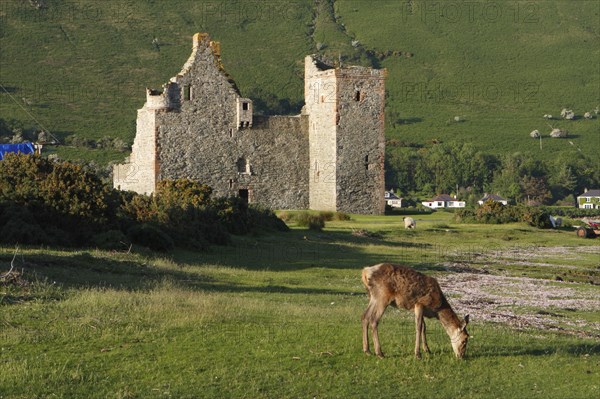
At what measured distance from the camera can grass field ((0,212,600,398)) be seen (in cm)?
1326

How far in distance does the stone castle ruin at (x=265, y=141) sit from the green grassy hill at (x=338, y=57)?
36.3 meters

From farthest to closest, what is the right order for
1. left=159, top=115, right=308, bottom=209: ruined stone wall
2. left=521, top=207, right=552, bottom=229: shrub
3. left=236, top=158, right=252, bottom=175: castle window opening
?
left=236, top=158, right=252, bottom=175: castle window opening, left=521, top=207, right=552, bottom=229: shrub, left=159, top=115, right=308, bottom=209: ruined stone wall

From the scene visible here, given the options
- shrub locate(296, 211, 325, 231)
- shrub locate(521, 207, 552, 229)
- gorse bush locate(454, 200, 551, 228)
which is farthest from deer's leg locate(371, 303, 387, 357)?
shrub locate(521, 207, 552, 229)

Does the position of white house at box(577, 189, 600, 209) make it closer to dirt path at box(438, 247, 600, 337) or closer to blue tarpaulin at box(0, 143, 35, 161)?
blue tarpaulin at box(0, 143, 35, 161)

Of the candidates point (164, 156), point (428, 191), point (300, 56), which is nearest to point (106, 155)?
point (164, 156)

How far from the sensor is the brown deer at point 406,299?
14.4 m

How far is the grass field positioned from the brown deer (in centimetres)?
32

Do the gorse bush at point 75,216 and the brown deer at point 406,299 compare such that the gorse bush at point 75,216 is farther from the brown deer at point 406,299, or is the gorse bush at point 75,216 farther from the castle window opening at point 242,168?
the castle window opening at point 242,168

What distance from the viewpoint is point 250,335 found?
15.7 meters

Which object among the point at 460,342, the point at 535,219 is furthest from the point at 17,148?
the point at 460,342

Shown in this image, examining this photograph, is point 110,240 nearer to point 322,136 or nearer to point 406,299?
point 406,299

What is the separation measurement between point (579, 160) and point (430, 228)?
7243cm

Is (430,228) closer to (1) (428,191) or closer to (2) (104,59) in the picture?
(1) (428,191)

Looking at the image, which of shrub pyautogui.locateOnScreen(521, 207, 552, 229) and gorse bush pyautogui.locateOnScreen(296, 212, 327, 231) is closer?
gorse bush pyautogui.locateOnScreen(296, 212, 327, 231)
